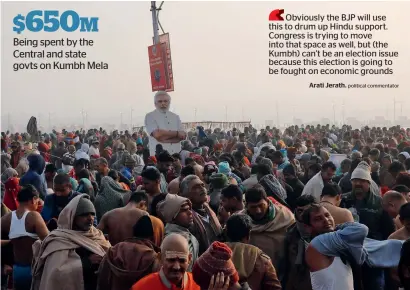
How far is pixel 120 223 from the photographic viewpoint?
5.61 m

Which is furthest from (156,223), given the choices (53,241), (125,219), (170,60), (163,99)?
(170,60)

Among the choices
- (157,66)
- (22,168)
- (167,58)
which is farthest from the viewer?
(157,66)

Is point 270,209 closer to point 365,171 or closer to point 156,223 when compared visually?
point 156,223

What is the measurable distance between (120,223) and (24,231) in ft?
2.78

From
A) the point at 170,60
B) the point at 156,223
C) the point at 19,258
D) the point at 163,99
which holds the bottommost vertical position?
the point at 19,258

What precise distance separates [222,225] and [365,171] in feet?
6.04

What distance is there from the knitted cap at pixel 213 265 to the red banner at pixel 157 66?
51.5 feet

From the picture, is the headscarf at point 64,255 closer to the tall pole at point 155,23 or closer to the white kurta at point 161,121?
the white kurta at point 161,121

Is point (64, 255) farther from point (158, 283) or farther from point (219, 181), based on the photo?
point (219, 181)

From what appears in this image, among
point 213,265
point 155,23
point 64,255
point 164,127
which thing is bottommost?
point 64,255

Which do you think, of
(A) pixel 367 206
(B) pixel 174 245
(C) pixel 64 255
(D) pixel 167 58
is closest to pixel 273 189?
(A) pixel 367 206

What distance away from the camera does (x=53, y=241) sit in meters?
4.79

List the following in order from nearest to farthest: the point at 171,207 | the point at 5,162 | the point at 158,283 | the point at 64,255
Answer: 1. the point at 158,283
2. the point at 64,255
3. the point at 171,207
4. the point at 5,162

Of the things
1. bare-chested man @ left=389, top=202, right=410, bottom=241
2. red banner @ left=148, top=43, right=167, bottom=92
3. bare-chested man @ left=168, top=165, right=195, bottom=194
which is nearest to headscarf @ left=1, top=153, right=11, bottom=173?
bare-chested man @ left=168, top=165, right=195, bottom=194
